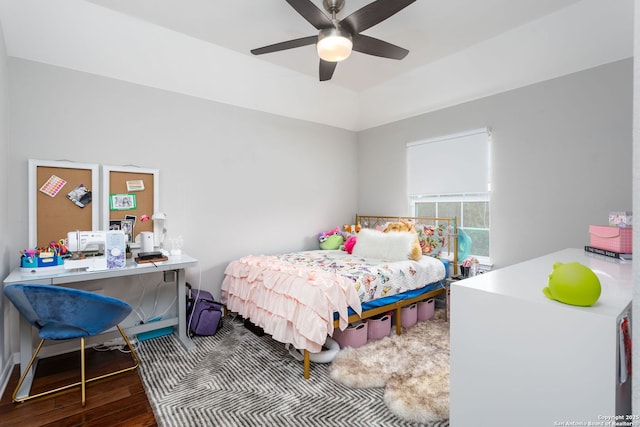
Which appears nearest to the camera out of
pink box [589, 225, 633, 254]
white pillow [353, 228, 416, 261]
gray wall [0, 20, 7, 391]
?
pink box [589, 225, 633, 254]

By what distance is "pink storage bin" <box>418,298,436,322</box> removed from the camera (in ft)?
10.8

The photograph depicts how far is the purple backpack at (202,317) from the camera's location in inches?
114

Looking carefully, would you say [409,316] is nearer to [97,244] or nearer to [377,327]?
[377,327]

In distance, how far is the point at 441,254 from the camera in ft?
12.1

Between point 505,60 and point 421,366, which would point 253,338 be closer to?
point 421,366

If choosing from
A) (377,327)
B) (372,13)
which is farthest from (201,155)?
(377,327)

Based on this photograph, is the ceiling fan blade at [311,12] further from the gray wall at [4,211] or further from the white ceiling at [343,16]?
the gray wall at [4,211]

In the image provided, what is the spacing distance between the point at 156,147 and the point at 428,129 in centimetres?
325

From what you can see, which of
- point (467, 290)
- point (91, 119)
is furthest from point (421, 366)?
point (91, 119)

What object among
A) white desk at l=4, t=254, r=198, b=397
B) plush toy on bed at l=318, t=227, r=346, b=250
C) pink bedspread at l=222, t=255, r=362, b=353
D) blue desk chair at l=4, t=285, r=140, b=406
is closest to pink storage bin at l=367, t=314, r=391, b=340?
pink bedspread at l=222, t=255, r=362, b=353

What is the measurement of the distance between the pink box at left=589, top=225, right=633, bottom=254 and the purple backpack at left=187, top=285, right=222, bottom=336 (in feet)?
10.2

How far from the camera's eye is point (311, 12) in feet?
6.49

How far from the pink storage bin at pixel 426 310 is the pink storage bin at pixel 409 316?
0.15m

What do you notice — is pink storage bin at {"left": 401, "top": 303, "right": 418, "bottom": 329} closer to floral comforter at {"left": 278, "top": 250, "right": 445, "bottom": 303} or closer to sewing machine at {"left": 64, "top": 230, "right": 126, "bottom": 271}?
floral comforter at {"left": 278, "top": 250, "right": 445, "bottom": 303}
